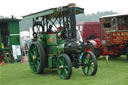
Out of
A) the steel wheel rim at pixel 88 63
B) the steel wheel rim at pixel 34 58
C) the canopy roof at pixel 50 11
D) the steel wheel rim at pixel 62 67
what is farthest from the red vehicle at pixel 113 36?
the steel wheel rim at pixel 62 67

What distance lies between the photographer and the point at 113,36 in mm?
11445

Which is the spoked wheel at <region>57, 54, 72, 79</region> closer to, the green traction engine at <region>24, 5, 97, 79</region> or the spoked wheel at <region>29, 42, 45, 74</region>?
the green traction engine at <region>24, 5, 97, 79</region>

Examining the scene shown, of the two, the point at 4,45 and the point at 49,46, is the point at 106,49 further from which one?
the point at 4,45

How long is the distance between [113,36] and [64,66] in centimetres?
476

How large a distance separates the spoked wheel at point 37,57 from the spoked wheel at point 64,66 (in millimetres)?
802

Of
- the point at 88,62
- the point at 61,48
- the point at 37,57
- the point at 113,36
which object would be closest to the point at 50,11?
the point at 61,48

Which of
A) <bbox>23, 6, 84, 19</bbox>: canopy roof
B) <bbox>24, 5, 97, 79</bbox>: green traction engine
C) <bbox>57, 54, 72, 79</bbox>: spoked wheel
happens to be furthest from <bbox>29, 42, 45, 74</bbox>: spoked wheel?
<bbox>23, 6, 84, 19</bbox>: canopy roof

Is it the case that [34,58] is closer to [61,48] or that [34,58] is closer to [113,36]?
[61,48]

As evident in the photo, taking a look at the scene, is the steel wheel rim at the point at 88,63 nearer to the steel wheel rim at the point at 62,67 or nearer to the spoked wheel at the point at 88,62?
the spoked wheel at the point at 88,62

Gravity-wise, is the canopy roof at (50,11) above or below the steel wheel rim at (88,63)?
above

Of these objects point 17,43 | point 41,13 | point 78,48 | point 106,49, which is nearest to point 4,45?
point 17,43

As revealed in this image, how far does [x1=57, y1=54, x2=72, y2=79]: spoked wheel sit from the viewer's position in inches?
275

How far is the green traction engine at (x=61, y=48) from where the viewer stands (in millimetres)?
7490

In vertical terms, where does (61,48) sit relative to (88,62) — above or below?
above
